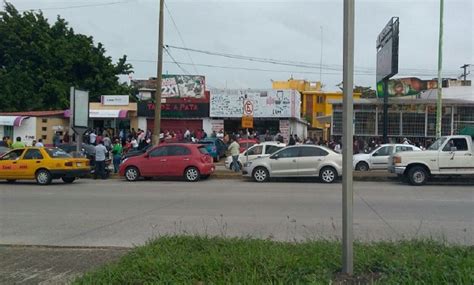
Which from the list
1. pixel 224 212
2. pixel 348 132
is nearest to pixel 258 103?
pixel 224 212

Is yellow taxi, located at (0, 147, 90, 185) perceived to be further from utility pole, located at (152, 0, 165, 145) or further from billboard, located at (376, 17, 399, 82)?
billboard, located at (376, 17, 399, 82)

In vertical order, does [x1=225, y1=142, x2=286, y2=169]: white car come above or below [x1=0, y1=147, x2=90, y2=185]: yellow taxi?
above

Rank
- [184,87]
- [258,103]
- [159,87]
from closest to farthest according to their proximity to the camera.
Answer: [159,87], [258,103], [184,87]

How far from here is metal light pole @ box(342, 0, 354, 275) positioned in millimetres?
5281

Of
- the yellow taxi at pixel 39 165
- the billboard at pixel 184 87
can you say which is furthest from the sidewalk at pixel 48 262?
the billboard at pixel 184 87

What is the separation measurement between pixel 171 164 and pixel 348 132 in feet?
50.9

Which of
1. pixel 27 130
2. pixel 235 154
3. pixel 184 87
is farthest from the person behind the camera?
pixel 184 87

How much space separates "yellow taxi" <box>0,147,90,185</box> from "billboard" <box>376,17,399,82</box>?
1462cm

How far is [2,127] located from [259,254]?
118 ft

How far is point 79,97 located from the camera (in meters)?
23.3

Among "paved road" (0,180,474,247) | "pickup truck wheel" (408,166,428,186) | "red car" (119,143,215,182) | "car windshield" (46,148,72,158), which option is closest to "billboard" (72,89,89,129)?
"car windshield" (46,148,72,158)

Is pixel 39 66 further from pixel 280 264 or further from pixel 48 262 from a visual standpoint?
pixel 280 264

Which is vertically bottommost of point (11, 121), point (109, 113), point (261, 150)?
point (261, 150)

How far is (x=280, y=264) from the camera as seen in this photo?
18.7 feet
